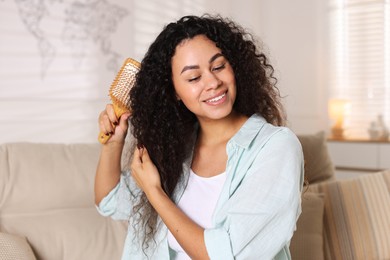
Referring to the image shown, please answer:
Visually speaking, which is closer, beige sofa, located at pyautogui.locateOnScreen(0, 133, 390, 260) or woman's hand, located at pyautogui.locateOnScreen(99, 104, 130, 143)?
woman's hand, located at pyautogui.locateOnScreen(99, 104, 130, 143)

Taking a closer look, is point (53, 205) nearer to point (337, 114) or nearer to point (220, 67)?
point (220, 67)

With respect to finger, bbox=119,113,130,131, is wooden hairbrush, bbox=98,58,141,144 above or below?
above

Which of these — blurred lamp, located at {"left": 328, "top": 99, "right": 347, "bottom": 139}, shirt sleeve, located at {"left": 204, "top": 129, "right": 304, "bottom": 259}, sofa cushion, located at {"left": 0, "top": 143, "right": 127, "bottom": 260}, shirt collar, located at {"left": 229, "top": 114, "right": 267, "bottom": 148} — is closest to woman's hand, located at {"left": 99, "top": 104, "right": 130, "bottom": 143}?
shirt collar, located at {"left": 229, "top": 114, "right": 267, "bottom": 148}

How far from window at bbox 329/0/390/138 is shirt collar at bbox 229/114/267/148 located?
3.22 m

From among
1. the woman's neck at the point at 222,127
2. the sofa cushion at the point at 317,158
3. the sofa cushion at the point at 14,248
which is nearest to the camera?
the woman's neck at the point at 222,127

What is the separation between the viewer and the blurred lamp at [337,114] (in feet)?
14.2

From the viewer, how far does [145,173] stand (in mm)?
1287

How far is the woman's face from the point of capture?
1.28m

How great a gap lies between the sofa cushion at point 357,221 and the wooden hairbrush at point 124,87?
124 centimetres

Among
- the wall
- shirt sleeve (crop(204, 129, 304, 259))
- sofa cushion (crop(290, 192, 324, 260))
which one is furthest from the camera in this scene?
the wall

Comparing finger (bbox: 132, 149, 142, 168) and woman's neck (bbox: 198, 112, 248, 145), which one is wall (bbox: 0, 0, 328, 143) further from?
finger (bbox: 132, 149, 142, 168)

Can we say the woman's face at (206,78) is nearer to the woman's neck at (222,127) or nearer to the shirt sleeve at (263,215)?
the woman's neck at (222,127)

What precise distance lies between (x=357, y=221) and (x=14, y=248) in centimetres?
143

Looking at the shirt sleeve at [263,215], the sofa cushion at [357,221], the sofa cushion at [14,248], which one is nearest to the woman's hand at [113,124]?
the shirt sleeve at [263,215]
